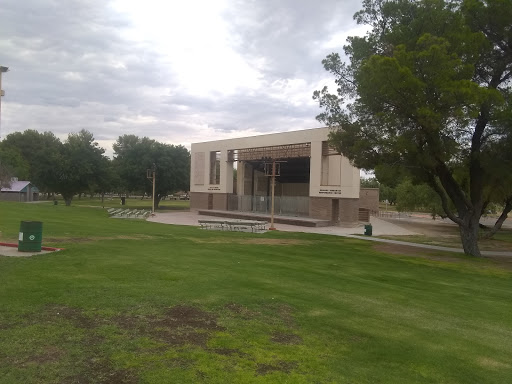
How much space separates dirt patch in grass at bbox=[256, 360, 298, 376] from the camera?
16.4ft

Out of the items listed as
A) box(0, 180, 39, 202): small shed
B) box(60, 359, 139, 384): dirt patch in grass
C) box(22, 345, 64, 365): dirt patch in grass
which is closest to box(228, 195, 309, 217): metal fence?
box(0, 180, 39, 202): small shed

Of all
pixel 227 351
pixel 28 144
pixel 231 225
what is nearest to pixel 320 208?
pixel 231 225

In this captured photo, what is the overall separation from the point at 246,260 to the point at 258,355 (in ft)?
28.4

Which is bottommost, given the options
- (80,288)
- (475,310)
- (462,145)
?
(475,310)

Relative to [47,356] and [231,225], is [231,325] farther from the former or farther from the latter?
[231,225]

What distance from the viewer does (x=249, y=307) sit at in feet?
25.3

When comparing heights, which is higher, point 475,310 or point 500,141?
point 500,141

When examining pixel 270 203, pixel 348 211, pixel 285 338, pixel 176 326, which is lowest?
pixel 285 338

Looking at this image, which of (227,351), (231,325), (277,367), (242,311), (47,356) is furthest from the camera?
(242,311)

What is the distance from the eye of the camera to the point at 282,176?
192 feet

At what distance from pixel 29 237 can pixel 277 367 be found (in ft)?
31.8

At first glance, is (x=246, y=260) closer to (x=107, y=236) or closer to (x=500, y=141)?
(x=107, y=236)

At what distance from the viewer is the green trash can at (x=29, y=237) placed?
39.9 ft

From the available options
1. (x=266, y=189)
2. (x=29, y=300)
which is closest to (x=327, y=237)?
(x=29, y=300)
